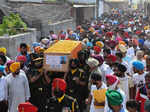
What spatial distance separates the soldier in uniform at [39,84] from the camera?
592 cm

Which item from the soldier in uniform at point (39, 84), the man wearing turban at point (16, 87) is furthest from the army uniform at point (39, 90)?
the man wearing turban at point (16, 87)

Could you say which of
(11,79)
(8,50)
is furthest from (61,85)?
(8,50)

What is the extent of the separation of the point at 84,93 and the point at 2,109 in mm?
1658

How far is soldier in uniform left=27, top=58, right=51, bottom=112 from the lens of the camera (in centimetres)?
592

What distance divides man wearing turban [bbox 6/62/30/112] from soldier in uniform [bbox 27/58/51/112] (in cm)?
27

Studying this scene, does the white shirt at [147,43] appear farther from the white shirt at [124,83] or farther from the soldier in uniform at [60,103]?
the soldier in uniform at [60,103]

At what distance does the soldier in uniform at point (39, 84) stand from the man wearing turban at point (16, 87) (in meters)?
0.27

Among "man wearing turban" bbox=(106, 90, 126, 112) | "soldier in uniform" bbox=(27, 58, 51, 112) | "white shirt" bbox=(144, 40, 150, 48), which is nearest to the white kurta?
"soldier in uniform" bbox=(27, 58, 51, 112)

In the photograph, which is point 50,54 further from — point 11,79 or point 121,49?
point 121,49

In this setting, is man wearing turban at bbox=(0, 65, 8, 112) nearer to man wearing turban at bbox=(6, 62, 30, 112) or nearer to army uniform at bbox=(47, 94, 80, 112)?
man wearing turban at bbox=(6, 62, 30, 112)

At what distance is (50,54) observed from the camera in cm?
590

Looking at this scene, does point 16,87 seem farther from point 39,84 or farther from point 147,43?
point 147,43

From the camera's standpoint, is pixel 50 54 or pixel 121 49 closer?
pixel 50 54

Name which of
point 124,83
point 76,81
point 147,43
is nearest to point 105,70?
point 76,81
